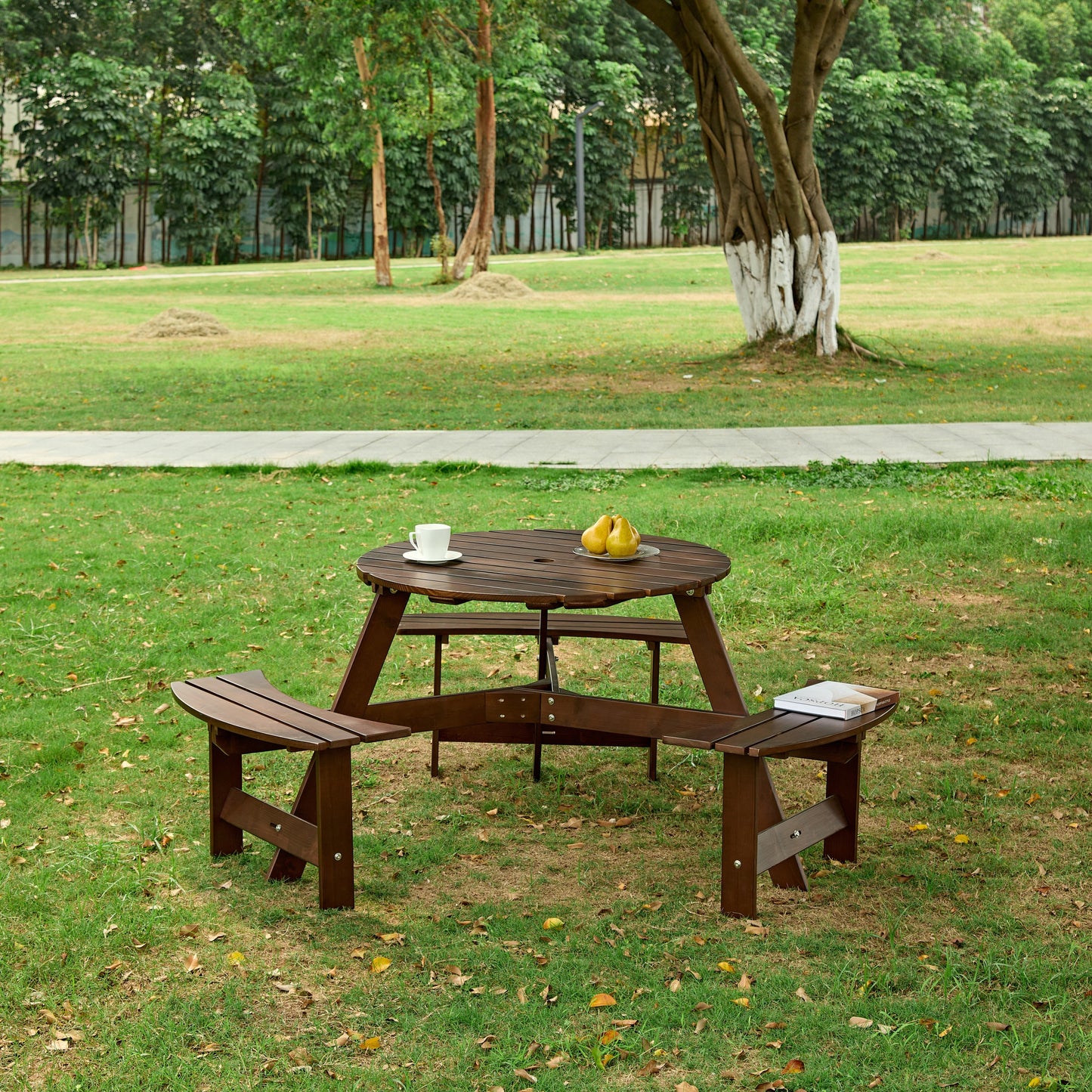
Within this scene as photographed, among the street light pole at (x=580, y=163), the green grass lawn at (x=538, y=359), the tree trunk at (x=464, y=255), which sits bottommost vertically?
the green grass lawn at (x=538, y=359)

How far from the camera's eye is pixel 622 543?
425cm

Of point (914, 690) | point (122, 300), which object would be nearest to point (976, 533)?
point (914, 690)

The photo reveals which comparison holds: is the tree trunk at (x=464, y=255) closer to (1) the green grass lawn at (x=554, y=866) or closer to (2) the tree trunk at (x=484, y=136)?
(2) the tree trunk at (x=484, y=136)

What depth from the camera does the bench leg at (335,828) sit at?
359 centimetres

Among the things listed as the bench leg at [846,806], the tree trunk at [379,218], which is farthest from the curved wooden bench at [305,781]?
the tree trunk at [379,218]

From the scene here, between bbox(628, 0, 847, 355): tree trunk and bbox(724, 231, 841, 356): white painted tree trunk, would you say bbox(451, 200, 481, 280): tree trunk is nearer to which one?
bbox(724, 231, 841, 356): white painted tree trunk

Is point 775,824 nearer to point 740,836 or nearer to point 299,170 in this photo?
point 740,836

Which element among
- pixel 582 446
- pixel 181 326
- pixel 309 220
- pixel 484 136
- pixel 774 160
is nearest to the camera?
pixel 582 446

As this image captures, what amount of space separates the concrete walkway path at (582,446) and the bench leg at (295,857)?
6412 millimetres

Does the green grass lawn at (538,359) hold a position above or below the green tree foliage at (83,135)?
below

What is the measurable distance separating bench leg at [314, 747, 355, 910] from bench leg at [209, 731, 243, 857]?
453mm

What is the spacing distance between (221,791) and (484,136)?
28.0 meters

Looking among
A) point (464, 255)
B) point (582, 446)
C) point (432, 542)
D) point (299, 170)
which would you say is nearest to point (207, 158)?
point (299, 170)

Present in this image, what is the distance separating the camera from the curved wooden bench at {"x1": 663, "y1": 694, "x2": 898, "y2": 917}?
359 centimetres
